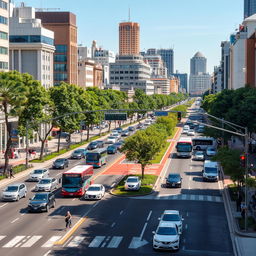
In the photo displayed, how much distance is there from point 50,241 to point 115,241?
187 inches

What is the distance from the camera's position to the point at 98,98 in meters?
148

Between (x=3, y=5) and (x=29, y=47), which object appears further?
(x=29, y=47)

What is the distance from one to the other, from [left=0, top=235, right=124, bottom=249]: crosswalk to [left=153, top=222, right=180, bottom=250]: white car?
3.07 m

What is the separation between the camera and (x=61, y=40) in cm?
16500

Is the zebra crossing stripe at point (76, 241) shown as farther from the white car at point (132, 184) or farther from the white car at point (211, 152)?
the white car at point (211, 152)

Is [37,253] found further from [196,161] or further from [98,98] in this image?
[98,98]

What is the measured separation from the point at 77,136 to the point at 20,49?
2775 centimetres

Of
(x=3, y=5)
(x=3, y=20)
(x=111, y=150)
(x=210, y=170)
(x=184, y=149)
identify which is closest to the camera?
(x=210, y=170)

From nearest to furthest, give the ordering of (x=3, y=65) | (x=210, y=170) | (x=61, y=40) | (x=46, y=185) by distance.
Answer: (x=46, y=185) → (x=210, y=170) → (x=3, y=65) → (x=61, y=40)

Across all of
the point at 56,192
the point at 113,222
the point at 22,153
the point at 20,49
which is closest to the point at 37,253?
the point at 113,222

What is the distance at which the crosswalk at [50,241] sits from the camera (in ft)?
120

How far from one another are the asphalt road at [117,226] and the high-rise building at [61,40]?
110 meters

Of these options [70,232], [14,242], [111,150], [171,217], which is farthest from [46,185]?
[111,150]

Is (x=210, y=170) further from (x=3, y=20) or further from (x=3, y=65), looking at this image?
(x=3, y=20)
